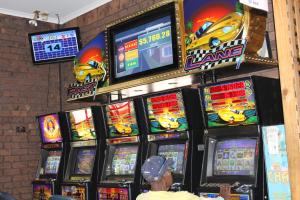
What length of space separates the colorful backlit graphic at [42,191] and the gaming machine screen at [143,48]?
5.30ft

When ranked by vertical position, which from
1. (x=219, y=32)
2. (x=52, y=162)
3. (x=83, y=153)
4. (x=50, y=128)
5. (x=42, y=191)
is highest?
(x=219, y=32)

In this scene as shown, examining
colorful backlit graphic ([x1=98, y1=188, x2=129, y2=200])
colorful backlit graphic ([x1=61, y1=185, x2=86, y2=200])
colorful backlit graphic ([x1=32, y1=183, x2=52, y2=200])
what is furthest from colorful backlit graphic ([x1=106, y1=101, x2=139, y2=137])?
colorful backlit graphic ([x1=32, y1=183, x2=52, y2=200])

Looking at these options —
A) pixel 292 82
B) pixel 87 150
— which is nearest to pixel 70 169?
pixel 87 150

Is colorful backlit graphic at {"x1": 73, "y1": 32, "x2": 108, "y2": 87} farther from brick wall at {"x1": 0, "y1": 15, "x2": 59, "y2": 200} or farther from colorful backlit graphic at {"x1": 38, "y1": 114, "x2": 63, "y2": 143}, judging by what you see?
brick wall at {"x1": 0, "y1": 15, "x2": 59, "y2": 200}

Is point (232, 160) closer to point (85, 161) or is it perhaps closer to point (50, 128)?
point (85, 161)

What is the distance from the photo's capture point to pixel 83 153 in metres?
4.79

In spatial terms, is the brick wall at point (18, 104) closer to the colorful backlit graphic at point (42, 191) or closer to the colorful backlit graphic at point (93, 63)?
the colorful backlit graphic at point (42, 191)

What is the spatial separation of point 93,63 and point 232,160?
2.13 meters

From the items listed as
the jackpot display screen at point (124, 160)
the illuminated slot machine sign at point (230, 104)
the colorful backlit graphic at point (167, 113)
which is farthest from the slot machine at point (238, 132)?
the jackpot display screen at point (124, 160)

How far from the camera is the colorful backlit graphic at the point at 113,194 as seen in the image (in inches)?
152

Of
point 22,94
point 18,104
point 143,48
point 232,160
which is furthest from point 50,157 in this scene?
point 232,160

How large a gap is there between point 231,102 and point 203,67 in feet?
1.18

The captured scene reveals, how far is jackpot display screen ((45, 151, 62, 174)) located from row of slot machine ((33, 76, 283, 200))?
0.01 m

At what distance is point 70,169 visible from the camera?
4820mm
